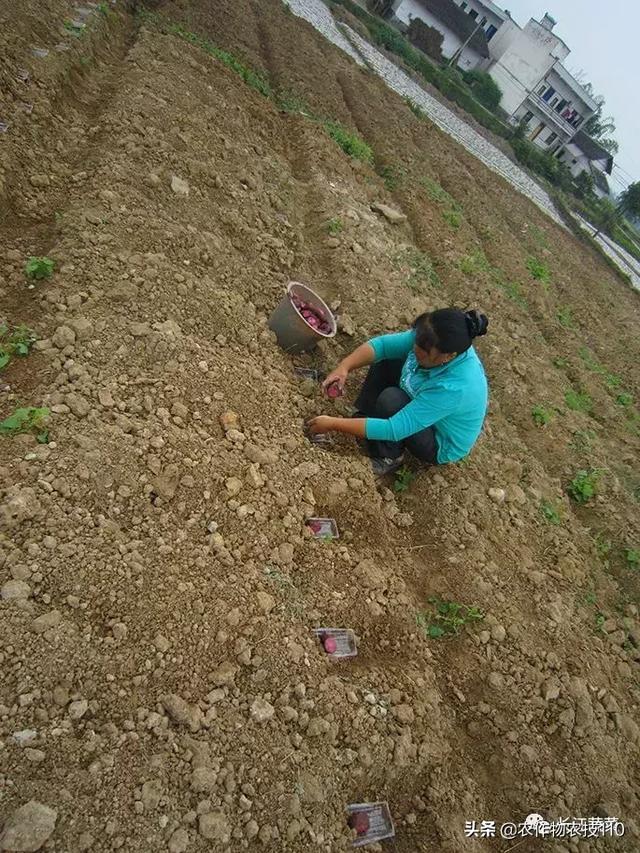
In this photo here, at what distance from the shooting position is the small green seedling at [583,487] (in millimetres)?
4898

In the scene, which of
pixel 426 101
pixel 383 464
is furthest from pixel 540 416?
pixel 426 101

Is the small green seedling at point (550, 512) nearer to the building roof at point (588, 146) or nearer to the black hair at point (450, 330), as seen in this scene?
the black hair at point (450, 330)

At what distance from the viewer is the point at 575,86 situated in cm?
4238

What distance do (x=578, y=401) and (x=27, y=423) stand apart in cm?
622

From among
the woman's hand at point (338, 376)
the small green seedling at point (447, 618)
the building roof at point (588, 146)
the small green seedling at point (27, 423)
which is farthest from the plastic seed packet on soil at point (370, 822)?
the building roof at point (588, 146)

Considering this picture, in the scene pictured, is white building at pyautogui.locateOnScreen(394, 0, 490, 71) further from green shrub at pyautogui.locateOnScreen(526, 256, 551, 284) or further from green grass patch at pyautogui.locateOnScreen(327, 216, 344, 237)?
green grass patch at pyautogui.locateOnScreen(327, 216, 344, 237)

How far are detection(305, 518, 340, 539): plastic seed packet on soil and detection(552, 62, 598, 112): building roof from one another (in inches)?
2031

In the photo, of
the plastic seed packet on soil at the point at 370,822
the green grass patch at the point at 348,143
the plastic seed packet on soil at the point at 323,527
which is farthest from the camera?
the green grass patch at the point at 348,143

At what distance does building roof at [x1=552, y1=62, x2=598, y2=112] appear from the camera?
41.2 meters

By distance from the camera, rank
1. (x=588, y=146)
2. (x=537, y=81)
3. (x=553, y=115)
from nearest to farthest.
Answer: (x=537, y=81) → (x=553, y=115) → (x=588, y=146)

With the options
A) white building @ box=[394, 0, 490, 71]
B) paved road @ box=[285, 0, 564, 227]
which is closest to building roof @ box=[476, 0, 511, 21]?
white building @ box=[394, 0, 490, 71]

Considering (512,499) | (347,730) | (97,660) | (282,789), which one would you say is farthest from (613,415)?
(97,660)

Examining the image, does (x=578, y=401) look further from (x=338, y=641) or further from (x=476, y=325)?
(x=338, y=641)

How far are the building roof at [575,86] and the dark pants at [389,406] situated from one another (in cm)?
5035
